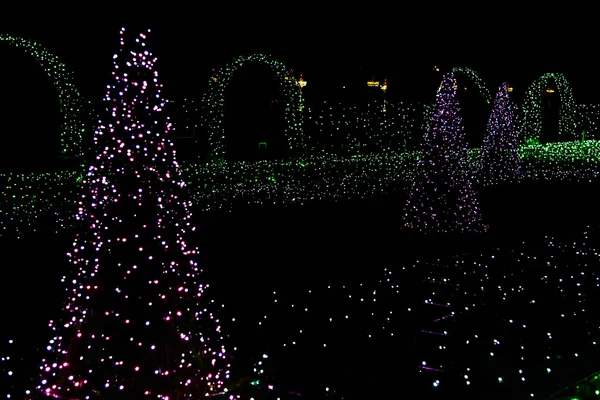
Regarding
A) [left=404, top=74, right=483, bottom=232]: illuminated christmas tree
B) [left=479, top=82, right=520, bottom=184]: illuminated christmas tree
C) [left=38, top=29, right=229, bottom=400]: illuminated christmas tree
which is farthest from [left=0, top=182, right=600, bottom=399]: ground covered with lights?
[left=479, top=82, right=520, bottom=184]: illuminated christmas tree

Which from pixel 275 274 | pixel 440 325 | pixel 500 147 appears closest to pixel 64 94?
pixel 275 274

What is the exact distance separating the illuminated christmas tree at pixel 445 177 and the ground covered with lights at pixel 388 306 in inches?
14.4

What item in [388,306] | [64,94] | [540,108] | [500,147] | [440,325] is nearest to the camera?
[440,325]

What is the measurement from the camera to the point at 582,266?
709 centimetres

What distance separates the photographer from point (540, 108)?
1569 cm

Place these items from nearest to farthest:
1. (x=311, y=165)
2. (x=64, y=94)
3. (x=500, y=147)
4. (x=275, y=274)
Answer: (x=275, y=274) < (x=64, y=94) < (x=311, y=165) < (x=500, y=147)

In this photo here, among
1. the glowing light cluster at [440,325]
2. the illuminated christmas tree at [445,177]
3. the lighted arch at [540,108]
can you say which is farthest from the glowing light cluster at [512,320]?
the lighted arch at [540,108]

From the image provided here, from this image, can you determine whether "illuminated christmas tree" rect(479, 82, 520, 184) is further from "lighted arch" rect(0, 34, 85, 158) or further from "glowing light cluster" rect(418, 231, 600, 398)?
"lighted arch" rect(0, 34, 85, 158)

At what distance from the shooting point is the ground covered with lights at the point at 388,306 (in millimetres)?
4406

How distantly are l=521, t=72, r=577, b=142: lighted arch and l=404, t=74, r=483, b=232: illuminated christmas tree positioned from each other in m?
6.89

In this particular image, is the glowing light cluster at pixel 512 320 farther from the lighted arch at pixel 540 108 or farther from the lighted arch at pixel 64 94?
the lighted arch at pixel 540 108

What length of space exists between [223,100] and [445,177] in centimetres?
380

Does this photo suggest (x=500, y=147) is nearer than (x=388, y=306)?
No

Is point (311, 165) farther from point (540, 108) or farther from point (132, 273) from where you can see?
point (132, 273)
